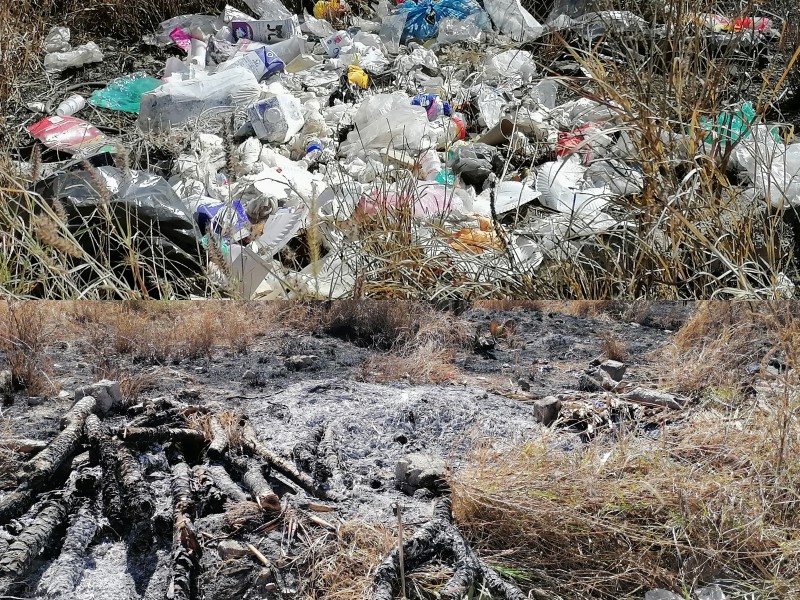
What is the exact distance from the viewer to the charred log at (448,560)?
5.64 feet

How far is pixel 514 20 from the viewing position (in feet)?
18.7

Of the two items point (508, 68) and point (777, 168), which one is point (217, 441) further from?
point (508, 68)

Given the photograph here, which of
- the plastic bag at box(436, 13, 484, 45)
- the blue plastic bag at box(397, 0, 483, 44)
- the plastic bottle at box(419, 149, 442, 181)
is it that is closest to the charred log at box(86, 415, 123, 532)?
the plastic bottle at box(419, 149, 442, 181)

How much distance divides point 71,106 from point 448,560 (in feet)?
13.0

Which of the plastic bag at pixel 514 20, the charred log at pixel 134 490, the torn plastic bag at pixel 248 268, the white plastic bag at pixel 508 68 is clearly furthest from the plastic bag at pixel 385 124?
the charred log at pixel 134 490

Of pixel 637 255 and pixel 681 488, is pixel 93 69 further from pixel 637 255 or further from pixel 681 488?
pixel 681 488

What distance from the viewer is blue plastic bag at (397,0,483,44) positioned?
5.77 meters

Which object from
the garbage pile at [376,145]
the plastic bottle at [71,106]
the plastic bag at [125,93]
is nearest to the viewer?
the garbage pile at [376,145]

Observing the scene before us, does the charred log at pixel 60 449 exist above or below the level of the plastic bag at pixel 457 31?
below

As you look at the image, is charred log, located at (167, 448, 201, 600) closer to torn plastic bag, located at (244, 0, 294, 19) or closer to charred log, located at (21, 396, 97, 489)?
charred log, located at (21, 396, 97, 489)

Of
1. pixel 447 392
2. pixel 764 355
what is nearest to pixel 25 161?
pixel 447 392

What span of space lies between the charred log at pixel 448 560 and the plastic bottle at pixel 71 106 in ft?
12.5

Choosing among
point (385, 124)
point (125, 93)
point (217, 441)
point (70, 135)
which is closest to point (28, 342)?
point (217, 441)

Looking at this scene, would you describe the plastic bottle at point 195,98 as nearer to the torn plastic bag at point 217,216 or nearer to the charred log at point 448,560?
the torn plastic bag at point 217,216
